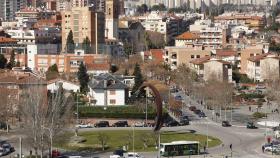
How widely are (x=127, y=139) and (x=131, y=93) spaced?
8670 mm

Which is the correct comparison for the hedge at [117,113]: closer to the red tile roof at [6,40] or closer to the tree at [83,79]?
the tree at [83,79]

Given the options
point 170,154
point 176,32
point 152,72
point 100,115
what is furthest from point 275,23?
point 170,154

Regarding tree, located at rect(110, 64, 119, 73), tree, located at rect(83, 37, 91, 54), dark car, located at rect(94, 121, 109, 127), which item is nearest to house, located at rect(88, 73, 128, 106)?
dark car, located at rect(94, 121, 109, 127)

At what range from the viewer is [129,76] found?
36625 mm

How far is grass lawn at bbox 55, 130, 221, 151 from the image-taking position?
2239cm

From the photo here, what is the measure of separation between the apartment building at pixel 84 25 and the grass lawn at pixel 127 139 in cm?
2601

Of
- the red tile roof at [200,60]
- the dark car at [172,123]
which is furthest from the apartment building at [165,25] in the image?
the dark car at [172,123]

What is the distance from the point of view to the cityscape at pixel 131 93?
70.9ft

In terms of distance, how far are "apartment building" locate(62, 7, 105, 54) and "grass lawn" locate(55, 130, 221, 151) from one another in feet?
85.3

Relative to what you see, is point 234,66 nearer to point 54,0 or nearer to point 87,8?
point 87,8

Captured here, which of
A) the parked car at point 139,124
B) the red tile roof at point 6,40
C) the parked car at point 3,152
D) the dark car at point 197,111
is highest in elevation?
the red tile roof at point 6,40

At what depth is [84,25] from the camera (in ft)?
169

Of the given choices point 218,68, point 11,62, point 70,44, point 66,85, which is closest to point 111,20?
point 70,44

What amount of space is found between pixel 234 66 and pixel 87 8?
12.1 metres
